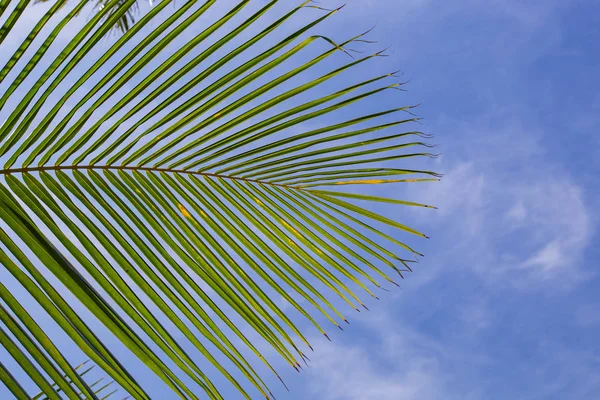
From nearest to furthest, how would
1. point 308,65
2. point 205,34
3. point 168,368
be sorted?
point 168,368, point 205,34, point 308,65

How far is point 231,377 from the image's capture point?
1327 mm

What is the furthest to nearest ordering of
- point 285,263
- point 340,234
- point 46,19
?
point 340,234, point 285,263, point 46,19

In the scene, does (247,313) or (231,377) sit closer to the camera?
(231,377)

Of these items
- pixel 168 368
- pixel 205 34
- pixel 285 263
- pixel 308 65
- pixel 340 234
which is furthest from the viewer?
pixel 340 234

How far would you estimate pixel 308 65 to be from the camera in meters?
1.56

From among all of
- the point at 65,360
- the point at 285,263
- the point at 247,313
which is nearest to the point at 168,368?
the point at 65,360

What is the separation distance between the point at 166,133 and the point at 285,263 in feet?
1.61

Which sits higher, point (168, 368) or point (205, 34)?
point (205, 34)

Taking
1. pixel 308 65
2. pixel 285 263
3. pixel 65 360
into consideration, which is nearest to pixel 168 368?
pixel 65 360

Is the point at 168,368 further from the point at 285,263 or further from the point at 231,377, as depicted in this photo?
the point at 285,263

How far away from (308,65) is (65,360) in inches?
36.8

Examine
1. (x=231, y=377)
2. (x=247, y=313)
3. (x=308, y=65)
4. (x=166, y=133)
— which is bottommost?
(x=231, y=377)

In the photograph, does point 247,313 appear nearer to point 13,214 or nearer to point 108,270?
point 108,270

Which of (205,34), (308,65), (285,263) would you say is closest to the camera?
Answer: (205,34)
